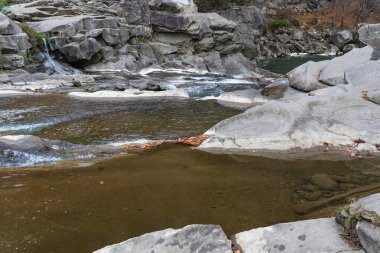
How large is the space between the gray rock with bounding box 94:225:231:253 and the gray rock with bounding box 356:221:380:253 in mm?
1261

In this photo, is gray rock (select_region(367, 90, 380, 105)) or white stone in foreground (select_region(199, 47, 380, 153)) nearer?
white stone in foreground (select_region(199, 47, 380, 153))

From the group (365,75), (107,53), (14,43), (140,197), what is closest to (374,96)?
(365,75)

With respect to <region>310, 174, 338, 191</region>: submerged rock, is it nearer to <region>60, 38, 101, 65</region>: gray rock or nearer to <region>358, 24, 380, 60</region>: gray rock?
<region>358, 24, 380, 60</region>: gray rock

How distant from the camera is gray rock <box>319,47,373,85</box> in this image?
13586 millimetres

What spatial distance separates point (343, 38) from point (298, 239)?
171 ft

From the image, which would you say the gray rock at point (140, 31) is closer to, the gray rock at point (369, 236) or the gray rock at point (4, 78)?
the gray rock at point (4, 78)

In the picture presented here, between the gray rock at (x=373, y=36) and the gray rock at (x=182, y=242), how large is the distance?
38.8ft

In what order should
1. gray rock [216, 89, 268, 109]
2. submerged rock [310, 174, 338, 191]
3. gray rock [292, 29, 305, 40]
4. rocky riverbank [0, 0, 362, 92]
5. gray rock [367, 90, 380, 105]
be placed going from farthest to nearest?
gray rock [292, 29, 305, 40] → rocky riverbank [0, 0, 362, 92] → gray rock [216, 89, 268, 109] → gray rock [367, 90, 380, 105] → submerged rock [310, 174, 338, 191]

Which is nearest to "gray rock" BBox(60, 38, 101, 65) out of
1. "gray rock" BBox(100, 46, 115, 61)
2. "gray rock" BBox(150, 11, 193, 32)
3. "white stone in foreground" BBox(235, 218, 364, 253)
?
"gray rock" BBox(100, 46, 115, 61)

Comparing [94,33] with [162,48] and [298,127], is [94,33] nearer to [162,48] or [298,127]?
[162,48]

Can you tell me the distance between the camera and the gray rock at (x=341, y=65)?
1359 cm

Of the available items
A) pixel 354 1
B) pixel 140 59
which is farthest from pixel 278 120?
pixel 354 1

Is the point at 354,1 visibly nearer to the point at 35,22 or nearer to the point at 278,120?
the point at 35,22

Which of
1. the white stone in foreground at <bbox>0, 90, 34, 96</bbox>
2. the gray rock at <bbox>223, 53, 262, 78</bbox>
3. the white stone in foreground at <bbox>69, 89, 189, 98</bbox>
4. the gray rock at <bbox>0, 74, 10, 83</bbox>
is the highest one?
the gray rock at <bbox>0, 74, 10, 83</bbox>
